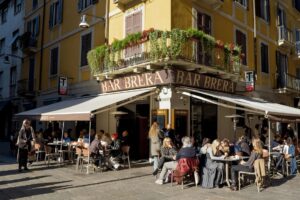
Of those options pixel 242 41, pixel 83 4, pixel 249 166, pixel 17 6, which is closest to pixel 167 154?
pixel 249 166

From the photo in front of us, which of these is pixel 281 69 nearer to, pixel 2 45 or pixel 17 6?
pixel 17 6

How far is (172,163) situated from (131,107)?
6.54m

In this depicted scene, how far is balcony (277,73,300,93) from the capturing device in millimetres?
19641

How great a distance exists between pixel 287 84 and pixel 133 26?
416 inches

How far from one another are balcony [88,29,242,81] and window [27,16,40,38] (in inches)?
361

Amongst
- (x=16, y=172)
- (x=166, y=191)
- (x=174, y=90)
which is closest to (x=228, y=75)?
(x=174, y=90)

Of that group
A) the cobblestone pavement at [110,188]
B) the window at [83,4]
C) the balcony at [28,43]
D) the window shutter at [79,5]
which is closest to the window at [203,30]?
the cobblestone pavement at [110,188]

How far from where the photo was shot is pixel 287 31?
70.3 ft

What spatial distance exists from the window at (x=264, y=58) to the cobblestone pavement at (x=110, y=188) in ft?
29.7

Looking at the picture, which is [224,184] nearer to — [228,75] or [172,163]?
[172,163]

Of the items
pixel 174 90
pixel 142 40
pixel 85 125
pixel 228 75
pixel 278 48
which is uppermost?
pixel 278 48

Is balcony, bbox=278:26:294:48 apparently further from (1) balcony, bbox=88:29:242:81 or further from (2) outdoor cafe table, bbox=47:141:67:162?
(2) outdoor cafe table, bbox=47:141:67:162

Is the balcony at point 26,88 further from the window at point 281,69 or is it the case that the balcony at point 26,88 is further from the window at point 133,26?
the window at point 281,69

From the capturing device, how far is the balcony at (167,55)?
12.2 meters
